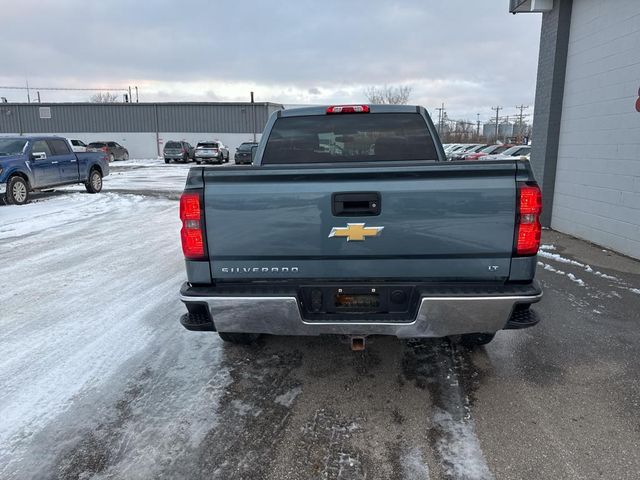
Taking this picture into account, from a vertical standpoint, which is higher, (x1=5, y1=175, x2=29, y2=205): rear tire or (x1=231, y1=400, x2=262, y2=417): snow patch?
(x1=5, y1=175, x2=29, y2=205): rear tire

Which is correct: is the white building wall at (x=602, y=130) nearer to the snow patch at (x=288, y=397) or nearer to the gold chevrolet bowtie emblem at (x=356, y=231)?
the gold chevrolet bowtie emblem at (x=356, y=231)

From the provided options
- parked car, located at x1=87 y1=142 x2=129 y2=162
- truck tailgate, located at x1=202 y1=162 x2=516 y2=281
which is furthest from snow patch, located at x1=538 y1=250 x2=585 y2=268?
parked car, located at x1=87 y1=142 x2=129 y2=162

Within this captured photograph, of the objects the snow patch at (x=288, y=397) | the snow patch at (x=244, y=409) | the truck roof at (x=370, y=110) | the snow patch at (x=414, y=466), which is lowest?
the snow patch at (x=288, y=397)

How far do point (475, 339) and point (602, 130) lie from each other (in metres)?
6.16

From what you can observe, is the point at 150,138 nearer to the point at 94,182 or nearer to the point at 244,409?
the point at 94,182

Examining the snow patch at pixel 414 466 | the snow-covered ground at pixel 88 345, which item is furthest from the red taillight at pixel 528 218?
the snow-covered ground at pixel 88 345

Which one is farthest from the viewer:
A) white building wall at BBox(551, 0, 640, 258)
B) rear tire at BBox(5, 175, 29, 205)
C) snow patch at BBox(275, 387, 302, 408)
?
rear tire at BBox(5, 175, 29, 205)

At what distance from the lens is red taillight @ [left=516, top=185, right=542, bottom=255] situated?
2811 millimetres

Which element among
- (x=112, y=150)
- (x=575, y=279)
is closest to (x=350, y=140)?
(x=575, y=279)

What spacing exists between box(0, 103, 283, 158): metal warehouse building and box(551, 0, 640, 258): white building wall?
37.1 metres

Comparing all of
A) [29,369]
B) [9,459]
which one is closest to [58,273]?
[29,369]

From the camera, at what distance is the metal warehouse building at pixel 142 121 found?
44.4 metres

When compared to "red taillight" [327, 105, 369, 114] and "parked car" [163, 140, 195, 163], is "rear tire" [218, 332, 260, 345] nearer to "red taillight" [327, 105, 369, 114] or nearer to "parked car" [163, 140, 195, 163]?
"red taillight" [327, 105, 369, 114]

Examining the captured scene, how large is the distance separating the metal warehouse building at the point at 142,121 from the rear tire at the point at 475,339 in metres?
41.9
